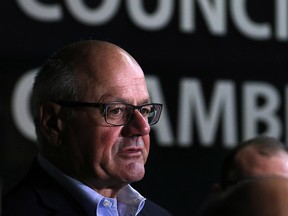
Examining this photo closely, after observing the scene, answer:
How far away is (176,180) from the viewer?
2.93m

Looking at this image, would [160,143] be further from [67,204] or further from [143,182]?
[67,204]

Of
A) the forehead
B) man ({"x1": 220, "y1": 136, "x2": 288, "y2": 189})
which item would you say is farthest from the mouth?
man ({"x1": 220, "y1": 136, "x2": 288, "y2": 189})

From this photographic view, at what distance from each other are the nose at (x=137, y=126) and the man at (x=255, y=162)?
0.40 metres

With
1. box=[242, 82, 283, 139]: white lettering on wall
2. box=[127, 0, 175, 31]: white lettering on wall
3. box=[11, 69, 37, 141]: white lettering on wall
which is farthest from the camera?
box=[242, 82, 283, 139]: white lettering on wall

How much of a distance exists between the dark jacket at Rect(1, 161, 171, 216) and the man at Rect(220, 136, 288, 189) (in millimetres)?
493

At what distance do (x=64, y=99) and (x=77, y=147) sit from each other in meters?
0.11

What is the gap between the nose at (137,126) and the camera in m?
1.80

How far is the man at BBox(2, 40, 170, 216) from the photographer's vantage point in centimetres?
179

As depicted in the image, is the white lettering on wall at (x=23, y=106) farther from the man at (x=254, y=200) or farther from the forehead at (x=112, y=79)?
the man at (x=254, y=200)

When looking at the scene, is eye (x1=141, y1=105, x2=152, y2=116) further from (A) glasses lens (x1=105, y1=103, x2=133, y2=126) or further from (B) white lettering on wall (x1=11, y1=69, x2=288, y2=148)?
(B) white lettering on wall (x1=11, y1=69, x2=288, y2=148)

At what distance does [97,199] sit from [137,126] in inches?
7.1

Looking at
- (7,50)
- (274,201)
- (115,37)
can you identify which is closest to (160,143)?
(115,37)

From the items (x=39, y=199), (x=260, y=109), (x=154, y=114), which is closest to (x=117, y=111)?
(x=154, y=114)

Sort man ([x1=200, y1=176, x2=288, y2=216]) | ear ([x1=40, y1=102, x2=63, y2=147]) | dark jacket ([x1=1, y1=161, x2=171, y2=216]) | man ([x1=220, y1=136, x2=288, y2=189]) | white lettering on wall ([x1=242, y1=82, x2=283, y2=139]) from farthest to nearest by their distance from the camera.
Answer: white lettering on wall ([x1=242, y1=82, x2=283, y2=139]) < man ([x1=220, y1=136, x2=288, y2=189]) < ear ([x1=40, y1=102, x2=63, y2=147]) < dark jacket ([x1=1, y1=161, x2=171, y2=216]) < man ([x1=200, y1=176, x2=288, y2=216])
